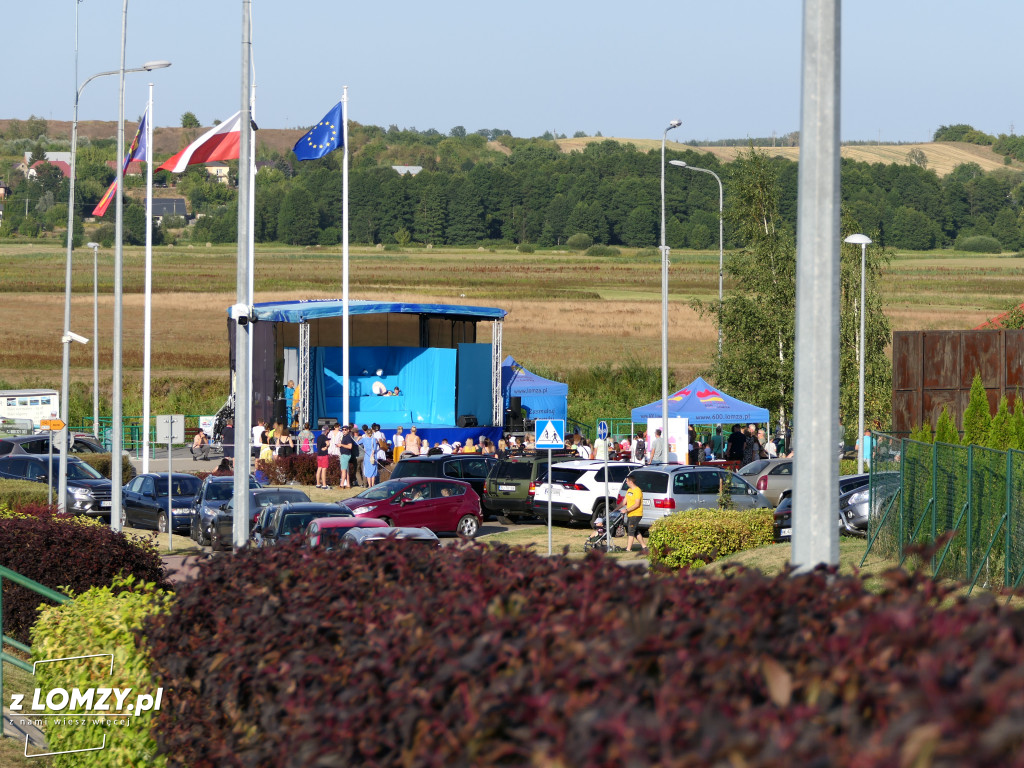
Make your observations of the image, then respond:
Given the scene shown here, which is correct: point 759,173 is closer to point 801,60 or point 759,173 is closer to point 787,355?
point 787,355

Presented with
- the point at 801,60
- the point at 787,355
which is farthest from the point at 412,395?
the point at 801,60

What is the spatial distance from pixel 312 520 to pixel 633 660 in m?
17.5

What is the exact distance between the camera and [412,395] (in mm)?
48156

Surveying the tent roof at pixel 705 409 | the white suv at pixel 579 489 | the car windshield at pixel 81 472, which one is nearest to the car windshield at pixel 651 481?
the white suv at pixel 579 489

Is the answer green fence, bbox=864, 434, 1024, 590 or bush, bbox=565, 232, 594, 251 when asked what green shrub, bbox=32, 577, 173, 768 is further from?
bush, bbox=565, 232, 594, 251

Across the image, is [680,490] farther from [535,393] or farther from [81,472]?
[535,393]

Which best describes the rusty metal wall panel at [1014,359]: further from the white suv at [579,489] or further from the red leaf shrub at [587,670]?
the red leaf shrub at [587,670]

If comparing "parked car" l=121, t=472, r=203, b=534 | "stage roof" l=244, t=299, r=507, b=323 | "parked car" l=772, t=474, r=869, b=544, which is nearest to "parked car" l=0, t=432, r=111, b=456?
"parked car" l=121, t=472, r=203, b=534

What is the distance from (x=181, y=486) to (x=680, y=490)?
38.0ft

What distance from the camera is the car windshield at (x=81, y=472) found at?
102ft

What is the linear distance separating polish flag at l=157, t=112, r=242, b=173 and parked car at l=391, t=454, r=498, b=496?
345 inches

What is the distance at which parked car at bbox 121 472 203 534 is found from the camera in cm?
2817

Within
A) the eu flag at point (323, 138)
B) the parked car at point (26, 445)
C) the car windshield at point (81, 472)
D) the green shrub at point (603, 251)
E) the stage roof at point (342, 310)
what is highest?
the green shrub at point (603, 251)

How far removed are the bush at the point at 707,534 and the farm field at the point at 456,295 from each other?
4126 cm
